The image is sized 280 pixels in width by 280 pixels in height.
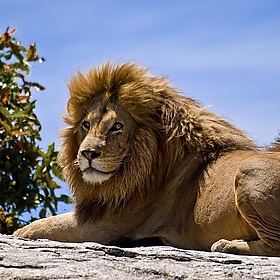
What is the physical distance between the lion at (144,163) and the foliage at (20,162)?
1370mm

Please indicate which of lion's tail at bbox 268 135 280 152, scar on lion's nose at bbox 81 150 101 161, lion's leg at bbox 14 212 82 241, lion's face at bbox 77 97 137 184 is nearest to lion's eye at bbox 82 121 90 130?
lion's face at bbox 77 97 137 184

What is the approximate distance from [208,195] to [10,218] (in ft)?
7.99

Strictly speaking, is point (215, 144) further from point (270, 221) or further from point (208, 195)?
point (270, 221)

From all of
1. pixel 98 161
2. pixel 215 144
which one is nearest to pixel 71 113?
pixel 98 161

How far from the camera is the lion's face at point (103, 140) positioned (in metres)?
6.50

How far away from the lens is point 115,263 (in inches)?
171

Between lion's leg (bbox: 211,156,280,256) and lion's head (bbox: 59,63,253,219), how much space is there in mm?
728

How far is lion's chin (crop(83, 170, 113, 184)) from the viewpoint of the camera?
6.54 meters

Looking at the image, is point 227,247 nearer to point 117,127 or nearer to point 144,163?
point 144,163

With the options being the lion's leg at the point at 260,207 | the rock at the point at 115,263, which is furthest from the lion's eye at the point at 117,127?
the rock at the point at 115,263

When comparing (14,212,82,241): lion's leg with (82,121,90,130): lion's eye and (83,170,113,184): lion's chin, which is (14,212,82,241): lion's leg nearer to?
(83,170,113,184): lion's chin

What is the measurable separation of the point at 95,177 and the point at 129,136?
1.36 ft

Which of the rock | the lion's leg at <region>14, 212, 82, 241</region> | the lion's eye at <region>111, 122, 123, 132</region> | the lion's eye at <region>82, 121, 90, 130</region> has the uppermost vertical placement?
the lion's eye at <region>82, 121, 90, 130</region>

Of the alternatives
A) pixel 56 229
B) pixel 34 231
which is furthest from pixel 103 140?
pixel 34 231
